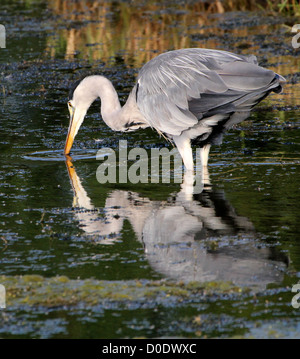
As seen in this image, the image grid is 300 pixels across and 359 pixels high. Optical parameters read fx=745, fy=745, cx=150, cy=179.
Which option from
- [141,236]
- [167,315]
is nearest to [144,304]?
[167,315]

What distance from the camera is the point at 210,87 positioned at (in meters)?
7.45

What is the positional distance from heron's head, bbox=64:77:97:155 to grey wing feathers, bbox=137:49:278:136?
0.85 m

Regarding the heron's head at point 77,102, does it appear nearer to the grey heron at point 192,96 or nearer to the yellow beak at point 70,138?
the yellow beak at point 70,138

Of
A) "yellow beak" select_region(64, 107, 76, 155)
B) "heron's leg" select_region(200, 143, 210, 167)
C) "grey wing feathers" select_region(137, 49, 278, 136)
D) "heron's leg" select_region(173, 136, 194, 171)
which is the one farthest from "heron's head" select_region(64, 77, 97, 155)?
"heron's leg" select_region(200, 143, 210, 167)

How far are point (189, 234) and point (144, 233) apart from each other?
0.37m

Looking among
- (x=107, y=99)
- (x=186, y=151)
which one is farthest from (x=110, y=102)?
(x=186, y=151)

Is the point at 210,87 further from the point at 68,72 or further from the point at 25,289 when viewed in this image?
the point at 68,72

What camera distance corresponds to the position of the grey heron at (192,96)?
7.27 metres

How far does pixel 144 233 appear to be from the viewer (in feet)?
20.0

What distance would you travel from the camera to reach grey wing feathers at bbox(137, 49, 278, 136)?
7.26 metres

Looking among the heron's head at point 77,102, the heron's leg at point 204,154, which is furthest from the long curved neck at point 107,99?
the heron's leg at point 204,154

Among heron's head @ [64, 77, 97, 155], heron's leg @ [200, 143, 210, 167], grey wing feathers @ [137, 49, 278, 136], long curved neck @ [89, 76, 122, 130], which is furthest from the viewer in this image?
heron's head @ [64, 77, 97, 155]

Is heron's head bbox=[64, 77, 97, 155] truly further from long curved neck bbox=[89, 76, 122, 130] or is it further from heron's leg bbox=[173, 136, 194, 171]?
heron's leg bbox=[173, 136, 194, 171]
